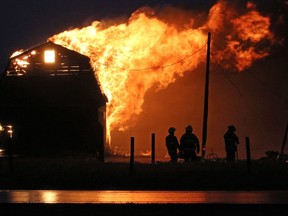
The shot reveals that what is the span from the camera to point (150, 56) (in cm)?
4731

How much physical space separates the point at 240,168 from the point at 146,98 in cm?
4527

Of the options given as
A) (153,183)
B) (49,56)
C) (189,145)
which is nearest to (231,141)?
(189,145)

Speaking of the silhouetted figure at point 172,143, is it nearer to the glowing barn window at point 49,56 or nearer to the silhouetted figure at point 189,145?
the silhouetted figure at point 189,145

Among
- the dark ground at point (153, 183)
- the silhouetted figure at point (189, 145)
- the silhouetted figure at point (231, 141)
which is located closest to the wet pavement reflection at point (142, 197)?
the dark ground at point (153, 183)

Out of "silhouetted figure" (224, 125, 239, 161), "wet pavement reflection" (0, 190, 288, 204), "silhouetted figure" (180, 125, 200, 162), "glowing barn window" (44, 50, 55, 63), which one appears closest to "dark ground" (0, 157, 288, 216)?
"wet pavement reflection" (0, 190, 288, 204)

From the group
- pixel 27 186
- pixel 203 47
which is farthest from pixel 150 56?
pixel 27 186

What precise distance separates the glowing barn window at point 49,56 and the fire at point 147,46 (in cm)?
352

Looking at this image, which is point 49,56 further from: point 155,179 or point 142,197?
point 142,197

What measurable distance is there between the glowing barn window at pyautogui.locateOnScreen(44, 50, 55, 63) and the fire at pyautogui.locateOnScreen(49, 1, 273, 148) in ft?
11.5

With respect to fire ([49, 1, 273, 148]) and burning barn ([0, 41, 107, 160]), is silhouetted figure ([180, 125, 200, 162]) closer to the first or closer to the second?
burning barn ([0, 41, 107, 160])

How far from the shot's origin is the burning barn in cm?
4012

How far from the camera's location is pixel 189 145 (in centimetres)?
2786

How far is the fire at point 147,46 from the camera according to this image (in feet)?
149

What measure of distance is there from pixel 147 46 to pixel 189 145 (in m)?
19.6
